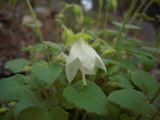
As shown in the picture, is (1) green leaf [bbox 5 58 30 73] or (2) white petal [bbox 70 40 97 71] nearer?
(2) white petal [bbox 70 40 97 71]

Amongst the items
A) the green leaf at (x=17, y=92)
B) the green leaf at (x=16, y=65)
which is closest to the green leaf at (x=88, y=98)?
the green leaf at (x=17, y=92)

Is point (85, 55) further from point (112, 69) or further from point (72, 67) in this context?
point (112, 69)

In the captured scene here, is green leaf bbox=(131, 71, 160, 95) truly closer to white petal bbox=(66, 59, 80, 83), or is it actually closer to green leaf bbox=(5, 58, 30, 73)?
white petal bbox=(66, 59, 80, 83)

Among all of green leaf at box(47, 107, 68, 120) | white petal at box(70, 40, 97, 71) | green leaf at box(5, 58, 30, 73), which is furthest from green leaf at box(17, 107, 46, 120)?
green leaf at box(5, 58, 30, 73)

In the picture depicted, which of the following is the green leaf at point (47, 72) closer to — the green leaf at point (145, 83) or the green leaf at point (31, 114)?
the green leaf at point (31, 114)

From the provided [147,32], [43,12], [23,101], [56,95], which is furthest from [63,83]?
[147,32]

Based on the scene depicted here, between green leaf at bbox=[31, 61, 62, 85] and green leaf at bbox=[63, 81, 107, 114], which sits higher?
green leaf at bbox=[31, 61, 62, 85]

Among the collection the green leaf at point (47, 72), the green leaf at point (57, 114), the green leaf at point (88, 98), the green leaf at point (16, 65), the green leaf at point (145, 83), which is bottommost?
the green leaf at point (16, 65)
